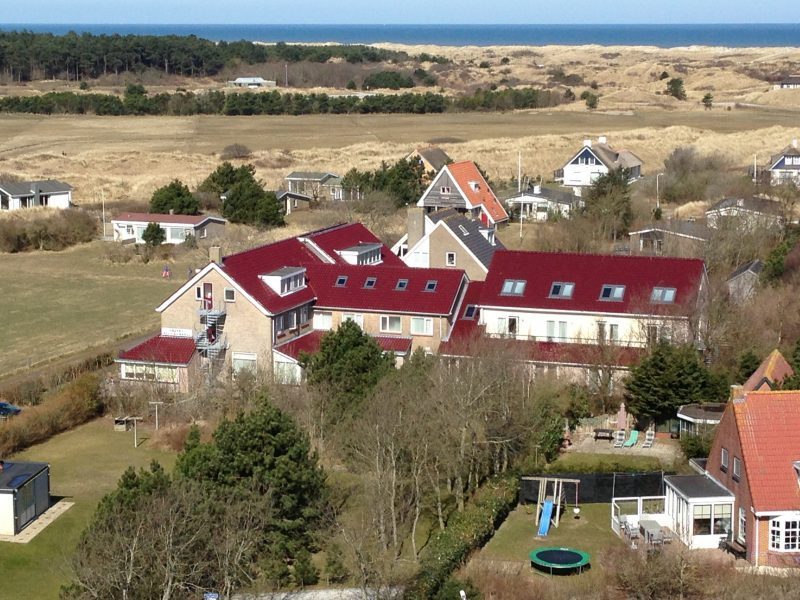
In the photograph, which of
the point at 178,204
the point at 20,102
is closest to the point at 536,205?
the point at 178,204

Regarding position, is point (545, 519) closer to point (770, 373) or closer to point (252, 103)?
point (770, 373)

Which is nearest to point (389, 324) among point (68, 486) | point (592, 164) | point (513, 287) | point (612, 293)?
point (513, 287)

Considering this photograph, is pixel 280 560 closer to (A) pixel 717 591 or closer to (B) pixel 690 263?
(A) pixel 717 591

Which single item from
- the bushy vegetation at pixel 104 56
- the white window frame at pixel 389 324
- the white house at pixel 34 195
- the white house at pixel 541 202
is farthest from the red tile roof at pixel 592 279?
the bushy vegetation at pixel 104 56

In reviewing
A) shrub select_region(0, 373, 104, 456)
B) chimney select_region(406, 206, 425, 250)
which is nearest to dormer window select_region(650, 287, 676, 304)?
chimney select_region(406, 206, 425, 250)

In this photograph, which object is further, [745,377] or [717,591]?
[745,377]

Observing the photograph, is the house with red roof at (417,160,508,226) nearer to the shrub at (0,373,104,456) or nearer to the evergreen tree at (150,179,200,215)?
the evergreen tree at (150,179,200,215)
